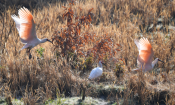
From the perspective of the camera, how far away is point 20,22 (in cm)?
439

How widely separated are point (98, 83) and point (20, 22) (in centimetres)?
224

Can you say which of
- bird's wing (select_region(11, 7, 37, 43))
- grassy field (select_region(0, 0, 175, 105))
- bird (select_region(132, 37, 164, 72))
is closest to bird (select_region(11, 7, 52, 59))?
bird's wing (select_region(11, 7, 37, 43))

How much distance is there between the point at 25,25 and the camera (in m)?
4.39

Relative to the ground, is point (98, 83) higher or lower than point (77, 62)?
lower

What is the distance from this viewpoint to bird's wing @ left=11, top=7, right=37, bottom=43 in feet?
14.0

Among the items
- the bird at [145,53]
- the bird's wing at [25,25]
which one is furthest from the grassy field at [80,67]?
the bird's wing at [25,25]

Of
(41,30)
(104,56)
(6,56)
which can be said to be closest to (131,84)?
(104,56)

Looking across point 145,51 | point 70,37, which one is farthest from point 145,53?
point 70,37

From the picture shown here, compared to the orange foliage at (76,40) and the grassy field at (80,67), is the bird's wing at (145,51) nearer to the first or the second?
the grassy field at (80,67)

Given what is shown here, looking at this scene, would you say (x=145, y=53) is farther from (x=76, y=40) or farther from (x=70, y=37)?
(x=70, y=37)

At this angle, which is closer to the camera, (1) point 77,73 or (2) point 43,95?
(2) point 43,95

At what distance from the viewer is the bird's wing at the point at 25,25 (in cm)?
425

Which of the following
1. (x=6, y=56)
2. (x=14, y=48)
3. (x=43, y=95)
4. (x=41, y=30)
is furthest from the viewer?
(x=41, y=30)

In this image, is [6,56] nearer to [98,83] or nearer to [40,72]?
[40,72]
